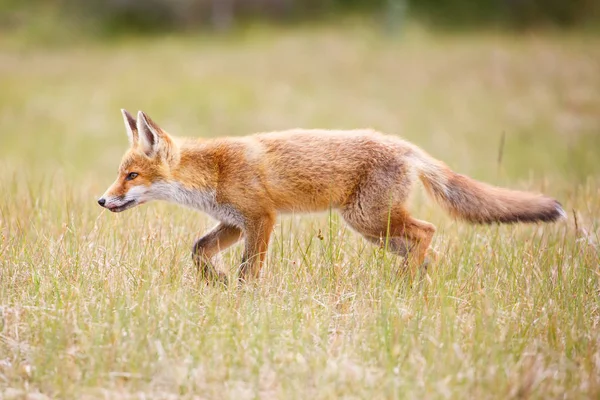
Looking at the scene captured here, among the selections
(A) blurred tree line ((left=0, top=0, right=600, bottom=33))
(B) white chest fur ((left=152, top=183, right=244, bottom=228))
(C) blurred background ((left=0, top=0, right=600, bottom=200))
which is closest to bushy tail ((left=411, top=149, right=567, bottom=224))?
(B) white chest fur ((left=152, top=183, right=244, bottom=228))

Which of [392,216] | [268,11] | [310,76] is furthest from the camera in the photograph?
[268,11]

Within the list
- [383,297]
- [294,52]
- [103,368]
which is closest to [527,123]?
[294,52]

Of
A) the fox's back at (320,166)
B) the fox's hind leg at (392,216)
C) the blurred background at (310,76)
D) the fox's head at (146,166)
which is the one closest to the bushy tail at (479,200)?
the fox's hind leg at (392,216)

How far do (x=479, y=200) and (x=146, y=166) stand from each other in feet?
9.94

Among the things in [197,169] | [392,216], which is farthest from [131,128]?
[392,216]

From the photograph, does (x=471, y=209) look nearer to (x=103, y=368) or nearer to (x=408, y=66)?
(x=103, y=368)

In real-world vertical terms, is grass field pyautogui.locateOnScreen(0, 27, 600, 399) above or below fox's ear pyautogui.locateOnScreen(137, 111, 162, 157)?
below

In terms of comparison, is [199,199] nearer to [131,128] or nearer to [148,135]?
[148,135]

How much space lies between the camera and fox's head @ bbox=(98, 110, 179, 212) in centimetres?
626

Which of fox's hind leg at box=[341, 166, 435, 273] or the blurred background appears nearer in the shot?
fox's hind leg at box=[341, 166, 435, 273]

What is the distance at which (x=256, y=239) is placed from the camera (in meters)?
6.19

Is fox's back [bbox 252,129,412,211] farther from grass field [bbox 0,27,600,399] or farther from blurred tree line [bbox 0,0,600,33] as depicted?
blurred tree line [bbox 0,0,600,33]

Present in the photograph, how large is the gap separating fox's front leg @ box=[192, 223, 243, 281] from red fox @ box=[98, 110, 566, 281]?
0.01 metres

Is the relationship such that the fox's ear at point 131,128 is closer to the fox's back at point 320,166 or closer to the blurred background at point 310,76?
the fox's back at point 320,166
